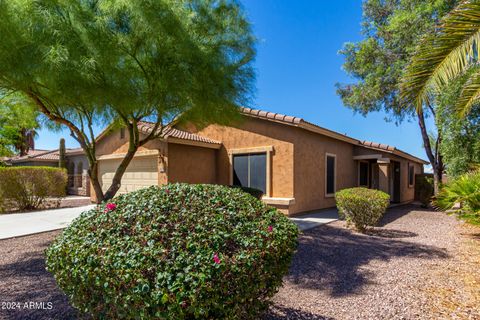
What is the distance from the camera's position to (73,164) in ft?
87.7

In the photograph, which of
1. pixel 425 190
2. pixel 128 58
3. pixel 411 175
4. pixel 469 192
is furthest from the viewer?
pixel 411 175

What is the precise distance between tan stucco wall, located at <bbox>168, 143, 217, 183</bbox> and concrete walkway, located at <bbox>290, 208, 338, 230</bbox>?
4.70 metres

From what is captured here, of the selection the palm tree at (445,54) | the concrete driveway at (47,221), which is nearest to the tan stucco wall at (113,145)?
the concrete driveway at (47,221)

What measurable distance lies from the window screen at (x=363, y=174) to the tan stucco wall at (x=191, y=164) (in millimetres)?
8923

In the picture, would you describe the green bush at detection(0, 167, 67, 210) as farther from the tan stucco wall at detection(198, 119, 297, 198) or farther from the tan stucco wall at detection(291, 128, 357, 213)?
the tan stucco wall at detection(291, 128, 357, 213)

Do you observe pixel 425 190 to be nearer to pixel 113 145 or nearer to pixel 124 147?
pixel 124 147

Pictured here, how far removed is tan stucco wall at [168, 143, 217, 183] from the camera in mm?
12438

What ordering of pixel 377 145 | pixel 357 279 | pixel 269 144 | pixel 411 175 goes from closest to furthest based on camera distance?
pixel 357 279 → pixel 269 144 → pixel 377 145 → pixel 411 175

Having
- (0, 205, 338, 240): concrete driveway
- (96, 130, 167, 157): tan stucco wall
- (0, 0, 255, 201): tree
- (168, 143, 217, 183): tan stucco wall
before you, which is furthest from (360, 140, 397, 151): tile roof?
(96, 130, 167, 157): tan stucco wall

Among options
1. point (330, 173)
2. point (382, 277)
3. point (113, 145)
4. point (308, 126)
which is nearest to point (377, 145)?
point (330, 173)

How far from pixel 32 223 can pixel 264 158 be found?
30.6 feet

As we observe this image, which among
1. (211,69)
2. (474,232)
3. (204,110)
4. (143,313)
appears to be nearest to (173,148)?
(204,110)

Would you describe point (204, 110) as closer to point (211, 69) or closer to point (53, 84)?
point (211, 69)

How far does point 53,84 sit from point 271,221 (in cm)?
566
